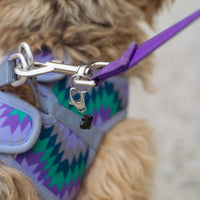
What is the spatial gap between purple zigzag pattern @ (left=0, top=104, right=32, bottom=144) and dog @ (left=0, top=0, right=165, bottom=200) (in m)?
0.18

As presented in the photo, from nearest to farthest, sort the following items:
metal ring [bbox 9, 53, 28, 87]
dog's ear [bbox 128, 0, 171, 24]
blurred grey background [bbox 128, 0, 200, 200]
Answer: metal ring [bbox 9, 53, 28, 87], dog's ear [bbox 128, 0, 171, 24], blurred grey background [bbox 128, 0, 200, 200]

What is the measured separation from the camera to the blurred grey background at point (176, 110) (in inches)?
59.5

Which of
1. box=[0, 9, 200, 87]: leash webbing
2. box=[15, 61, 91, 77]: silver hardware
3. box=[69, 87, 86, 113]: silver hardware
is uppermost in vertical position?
box=[15, 61, 91, 77]: silver hardware

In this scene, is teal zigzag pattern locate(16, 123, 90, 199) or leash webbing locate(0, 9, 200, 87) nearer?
leash webbing locate(0, 9, 200, 87)

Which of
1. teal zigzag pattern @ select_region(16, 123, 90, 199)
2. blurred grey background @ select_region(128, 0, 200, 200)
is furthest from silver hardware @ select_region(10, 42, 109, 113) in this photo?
blurred grey background @ select_region(128, 0, 200, 200)

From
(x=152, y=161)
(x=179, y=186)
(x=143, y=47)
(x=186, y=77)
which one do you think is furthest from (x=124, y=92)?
(x=186, y=77)

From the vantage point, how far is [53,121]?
2.40 feet

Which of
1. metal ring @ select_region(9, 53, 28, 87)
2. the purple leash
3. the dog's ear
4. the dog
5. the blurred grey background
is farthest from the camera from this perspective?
the blurred grey background

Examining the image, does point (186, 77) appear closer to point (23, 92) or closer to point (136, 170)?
point (136, 170)

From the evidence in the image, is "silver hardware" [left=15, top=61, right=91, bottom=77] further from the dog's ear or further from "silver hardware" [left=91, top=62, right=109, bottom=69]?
the dog's ear

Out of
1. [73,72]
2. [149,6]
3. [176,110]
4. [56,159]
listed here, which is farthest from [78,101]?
[176,110]

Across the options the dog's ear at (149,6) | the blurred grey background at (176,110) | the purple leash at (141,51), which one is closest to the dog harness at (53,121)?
the purple leash at (141,51)

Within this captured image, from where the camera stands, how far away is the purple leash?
514 millimetres

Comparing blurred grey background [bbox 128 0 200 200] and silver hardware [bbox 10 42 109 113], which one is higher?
silver hardware [bbox 10 42 109 113]
